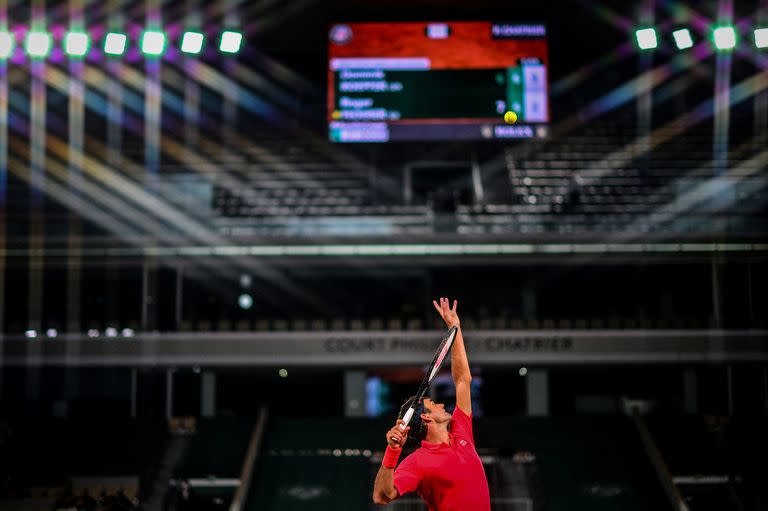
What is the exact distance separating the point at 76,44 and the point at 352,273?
32.0ft

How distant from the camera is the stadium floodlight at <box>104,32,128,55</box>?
9.41 meters

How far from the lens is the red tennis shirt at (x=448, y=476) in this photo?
4242mm

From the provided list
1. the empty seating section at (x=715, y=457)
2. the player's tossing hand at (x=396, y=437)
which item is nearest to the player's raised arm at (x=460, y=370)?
the player's tossing hand at (x=396, y=437)

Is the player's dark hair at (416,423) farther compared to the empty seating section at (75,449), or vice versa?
the empty seating section at (75,449)

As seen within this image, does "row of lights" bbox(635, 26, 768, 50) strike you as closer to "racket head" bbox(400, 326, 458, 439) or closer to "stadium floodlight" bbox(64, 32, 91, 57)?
"stadium floodlight" bbox(64, 32, 91, 57)

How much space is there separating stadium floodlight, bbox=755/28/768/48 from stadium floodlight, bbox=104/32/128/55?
616 centimetres

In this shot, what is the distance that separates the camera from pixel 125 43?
9.49m

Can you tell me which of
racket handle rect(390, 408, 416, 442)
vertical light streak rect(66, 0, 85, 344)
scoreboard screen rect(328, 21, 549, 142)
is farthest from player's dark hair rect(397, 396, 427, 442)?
vertical light streak rect(66, 0, 85, 344)

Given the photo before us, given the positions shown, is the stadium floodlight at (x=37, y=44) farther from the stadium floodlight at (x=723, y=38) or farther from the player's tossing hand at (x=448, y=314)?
the stadium floodlight at (x=723, y=38)

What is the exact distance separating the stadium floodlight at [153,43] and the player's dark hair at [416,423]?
20.3 ft

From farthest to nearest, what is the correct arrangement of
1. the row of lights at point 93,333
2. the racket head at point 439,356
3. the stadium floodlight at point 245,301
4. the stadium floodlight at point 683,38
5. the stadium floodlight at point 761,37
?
1. the stadium floodlight at point 245,301
2. the row of lights at point 93,333
3. the stadium floodlight at point 683,38
4. the stadium floodlight at point 761,37
5. the racket head at point 439,356

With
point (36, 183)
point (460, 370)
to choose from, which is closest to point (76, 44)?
point (460, 370)

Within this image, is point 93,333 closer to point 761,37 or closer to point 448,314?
point 761,37

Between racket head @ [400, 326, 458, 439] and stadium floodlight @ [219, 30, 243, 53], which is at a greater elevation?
stadium floodlight @ [219, 30, 243, 53]
